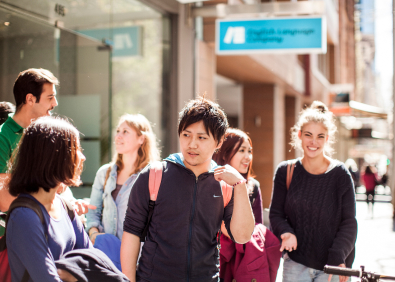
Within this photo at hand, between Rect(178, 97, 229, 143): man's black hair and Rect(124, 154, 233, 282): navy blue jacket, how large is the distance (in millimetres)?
231

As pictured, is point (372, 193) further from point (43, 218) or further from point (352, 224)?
point (43, 218)

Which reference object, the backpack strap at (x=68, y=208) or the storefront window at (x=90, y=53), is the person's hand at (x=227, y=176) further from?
the storefront window at (x=90, y=53)

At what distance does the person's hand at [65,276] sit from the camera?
1763 millimetres

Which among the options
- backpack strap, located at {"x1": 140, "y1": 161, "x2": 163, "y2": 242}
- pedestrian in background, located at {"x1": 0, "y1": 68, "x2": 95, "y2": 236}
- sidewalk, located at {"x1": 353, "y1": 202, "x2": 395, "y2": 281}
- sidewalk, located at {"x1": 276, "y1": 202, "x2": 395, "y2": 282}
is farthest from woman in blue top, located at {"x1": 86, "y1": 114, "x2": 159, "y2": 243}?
sidewalk, located at {"x1": 353, "y1": 202, "x2": 395, "y2": 281}

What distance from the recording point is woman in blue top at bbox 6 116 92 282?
5.59 feet

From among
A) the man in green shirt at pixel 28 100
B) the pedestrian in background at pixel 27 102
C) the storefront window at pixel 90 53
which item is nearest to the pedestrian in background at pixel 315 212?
the pedestrian in background at pixel 27 102

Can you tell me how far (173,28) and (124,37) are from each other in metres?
0.92

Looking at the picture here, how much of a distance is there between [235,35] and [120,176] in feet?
13.0

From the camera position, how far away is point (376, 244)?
815 cm

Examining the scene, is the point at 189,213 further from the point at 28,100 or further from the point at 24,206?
the point at 28,100

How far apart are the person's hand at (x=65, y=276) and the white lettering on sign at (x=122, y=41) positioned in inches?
248

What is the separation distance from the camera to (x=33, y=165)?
1.85 metres

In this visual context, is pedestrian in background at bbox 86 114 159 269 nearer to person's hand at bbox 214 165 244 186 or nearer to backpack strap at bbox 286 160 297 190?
backpack strap at bbox 286 160 297 190

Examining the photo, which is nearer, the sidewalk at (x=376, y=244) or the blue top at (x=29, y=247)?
the blue top at (x=29, y=247)
